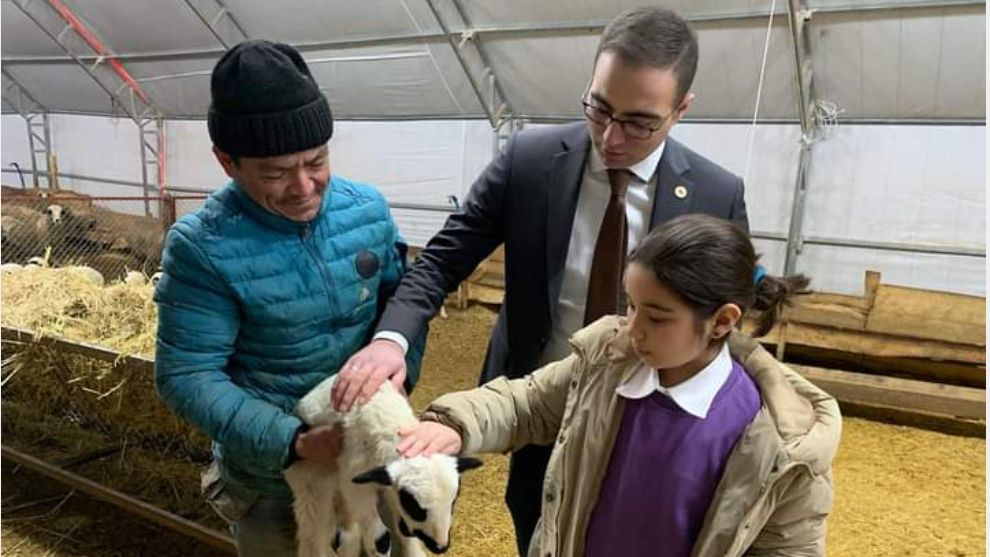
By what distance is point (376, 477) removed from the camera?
62.3 inches

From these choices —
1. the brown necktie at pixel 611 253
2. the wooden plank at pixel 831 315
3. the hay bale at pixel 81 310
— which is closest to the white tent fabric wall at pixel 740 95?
the wooden plank at pixel 831 315

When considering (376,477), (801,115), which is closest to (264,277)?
(376,477)

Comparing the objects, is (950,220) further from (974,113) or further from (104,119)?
(104,119)

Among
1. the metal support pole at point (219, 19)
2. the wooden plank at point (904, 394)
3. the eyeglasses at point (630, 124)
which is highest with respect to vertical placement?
the metal support pole at point (219, 19)

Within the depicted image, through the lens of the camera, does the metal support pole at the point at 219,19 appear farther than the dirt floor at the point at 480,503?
Yes

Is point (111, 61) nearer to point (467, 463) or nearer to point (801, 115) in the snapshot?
point (801, 115)

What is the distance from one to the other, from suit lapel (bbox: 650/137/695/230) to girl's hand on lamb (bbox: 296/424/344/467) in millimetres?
935

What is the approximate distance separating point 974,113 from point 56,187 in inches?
578

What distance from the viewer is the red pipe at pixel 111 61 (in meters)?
10.5

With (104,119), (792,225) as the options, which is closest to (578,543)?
(792,225)

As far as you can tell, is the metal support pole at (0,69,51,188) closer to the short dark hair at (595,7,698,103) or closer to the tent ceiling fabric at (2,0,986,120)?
the tent ceiling fabric at (2,0,986,120)

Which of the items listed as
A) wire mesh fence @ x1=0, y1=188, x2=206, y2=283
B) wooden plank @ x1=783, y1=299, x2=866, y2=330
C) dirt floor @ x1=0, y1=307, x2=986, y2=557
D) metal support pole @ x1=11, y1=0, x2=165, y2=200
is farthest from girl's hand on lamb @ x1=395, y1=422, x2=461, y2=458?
metal support pole @ x1=11, y1=0, x2=165, y2=200

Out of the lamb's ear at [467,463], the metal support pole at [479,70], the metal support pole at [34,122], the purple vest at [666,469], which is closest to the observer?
the purple vest at [666,469]

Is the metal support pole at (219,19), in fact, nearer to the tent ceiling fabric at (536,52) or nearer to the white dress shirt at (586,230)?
the tent ceiling fabric at (536,52)
